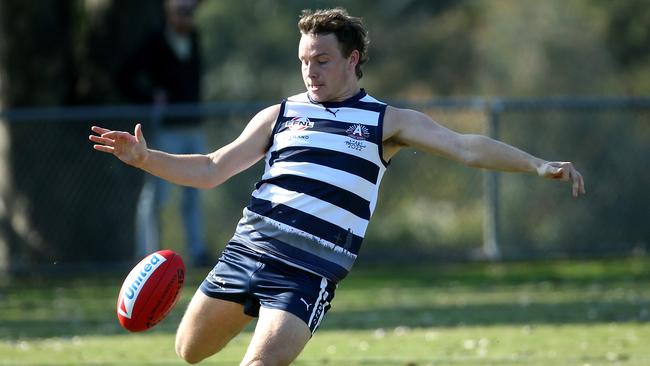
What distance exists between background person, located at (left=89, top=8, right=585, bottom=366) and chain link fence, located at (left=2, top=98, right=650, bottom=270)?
23.9 ft

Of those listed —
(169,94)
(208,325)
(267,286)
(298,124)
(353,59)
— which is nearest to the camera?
(267,286)

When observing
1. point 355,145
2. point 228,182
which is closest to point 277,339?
point 355,145

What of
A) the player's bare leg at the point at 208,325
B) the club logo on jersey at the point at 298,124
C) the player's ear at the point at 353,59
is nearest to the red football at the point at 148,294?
the player's bare leg at the point at 208,325

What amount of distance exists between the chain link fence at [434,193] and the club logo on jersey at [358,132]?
24.2 feet

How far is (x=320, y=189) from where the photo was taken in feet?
19.6

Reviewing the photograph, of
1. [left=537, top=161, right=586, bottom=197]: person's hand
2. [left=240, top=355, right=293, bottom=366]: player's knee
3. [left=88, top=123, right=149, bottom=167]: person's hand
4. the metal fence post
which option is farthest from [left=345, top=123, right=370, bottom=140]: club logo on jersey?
the metal fence post

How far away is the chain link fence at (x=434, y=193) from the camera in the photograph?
13656 mm

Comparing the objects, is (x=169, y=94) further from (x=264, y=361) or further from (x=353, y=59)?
(x=264, y=361)

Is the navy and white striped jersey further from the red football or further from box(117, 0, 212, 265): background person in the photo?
box(117, 0, 212, 265): background person

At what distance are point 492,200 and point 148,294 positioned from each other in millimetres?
8262

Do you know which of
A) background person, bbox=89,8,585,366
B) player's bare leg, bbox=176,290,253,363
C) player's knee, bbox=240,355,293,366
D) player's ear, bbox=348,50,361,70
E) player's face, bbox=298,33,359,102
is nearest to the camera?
player's knee, bbox=240,355,293,366

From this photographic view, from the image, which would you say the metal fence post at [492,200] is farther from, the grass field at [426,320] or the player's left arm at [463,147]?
the player's left arm at [463,147]

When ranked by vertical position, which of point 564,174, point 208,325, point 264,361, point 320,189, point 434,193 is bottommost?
point 434,193

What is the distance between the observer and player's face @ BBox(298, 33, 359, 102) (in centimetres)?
613
